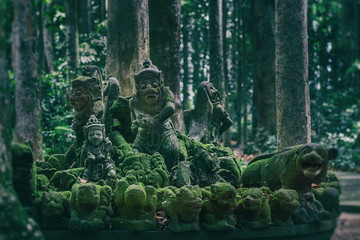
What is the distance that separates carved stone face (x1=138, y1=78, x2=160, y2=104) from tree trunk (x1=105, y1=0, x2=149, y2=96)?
8.10 feet

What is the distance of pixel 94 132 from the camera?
19.1ft

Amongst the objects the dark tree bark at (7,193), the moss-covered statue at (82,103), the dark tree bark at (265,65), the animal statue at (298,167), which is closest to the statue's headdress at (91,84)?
the moss-covered statue at (82,103)

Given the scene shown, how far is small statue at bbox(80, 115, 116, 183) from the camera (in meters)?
5.70

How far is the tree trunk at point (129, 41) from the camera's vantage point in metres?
8.93

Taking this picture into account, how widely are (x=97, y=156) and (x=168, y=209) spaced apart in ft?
4.82

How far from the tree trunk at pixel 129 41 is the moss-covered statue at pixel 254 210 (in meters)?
4.57

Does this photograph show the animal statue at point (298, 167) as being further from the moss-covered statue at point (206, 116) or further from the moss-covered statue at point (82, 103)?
the moss-covered statue at point (82, 103)

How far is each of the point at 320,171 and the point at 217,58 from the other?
8380mm

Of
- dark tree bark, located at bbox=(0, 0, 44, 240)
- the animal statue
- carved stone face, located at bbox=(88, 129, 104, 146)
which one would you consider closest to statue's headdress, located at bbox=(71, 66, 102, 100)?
carved stone face, located at bbox=(88, 129, 104, 146)

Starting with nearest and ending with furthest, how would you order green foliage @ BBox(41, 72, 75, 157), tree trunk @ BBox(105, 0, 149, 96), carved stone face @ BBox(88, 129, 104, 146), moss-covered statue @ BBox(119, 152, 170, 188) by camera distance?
moss-covered statue @ BBox(119, 152, 170, 188), carved stone face @ BBox(88, 129, 104, 146), tree trunk @ BBox(105, 0, 149, 96), green foliage @ BBox(41, 72, 75, 157)

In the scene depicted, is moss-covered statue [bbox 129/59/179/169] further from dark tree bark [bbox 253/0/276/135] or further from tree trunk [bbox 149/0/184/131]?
dark tree bark [bbox 253/0/276/135]

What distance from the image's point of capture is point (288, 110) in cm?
812

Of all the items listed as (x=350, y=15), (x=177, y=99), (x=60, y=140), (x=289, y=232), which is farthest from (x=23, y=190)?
(x=60, y=140)

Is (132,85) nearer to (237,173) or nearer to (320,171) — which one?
(237,173)
